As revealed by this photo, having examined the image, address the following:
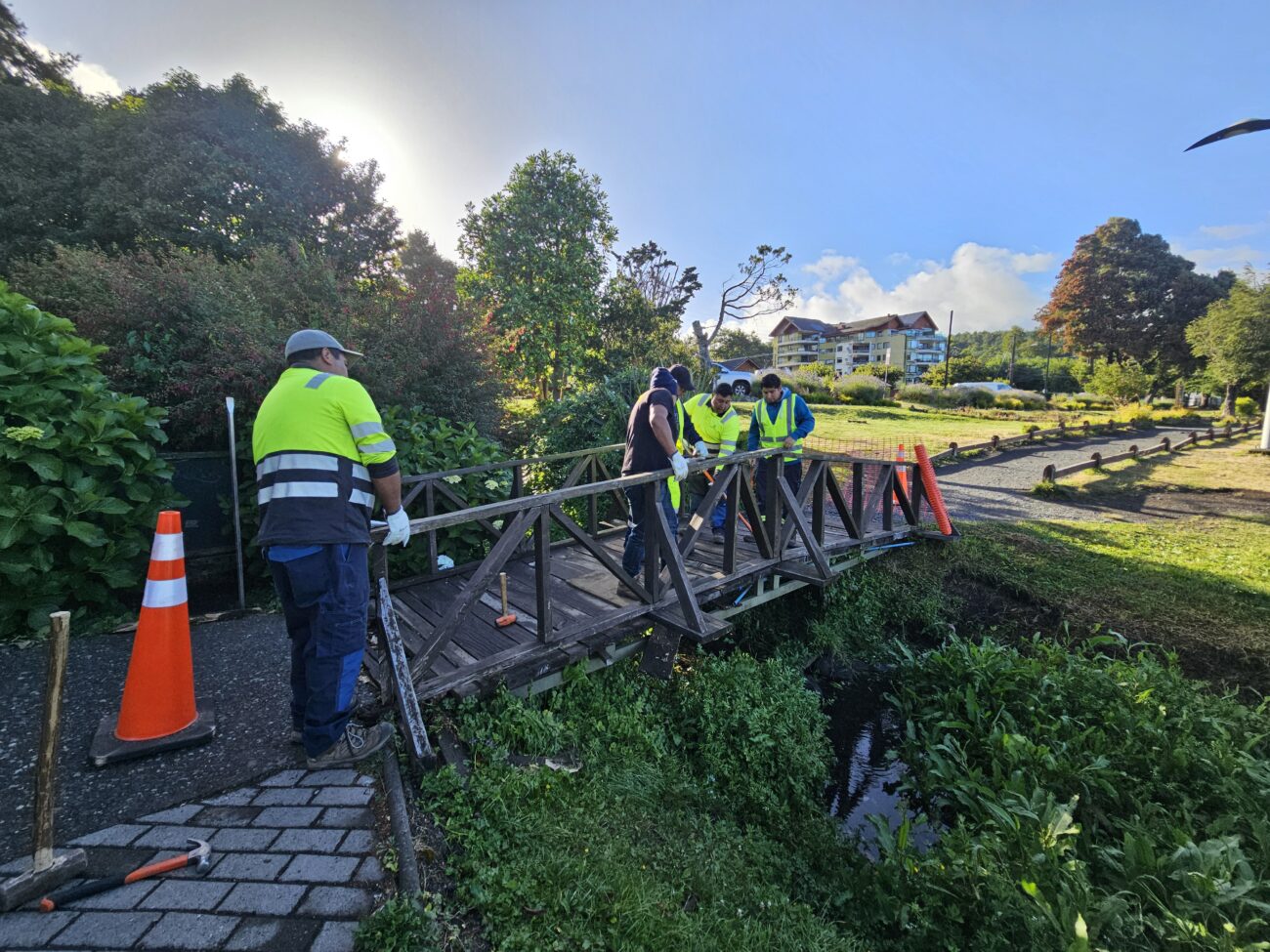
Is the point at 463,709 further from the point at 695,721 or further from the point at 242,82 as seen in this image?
the point at 242,82

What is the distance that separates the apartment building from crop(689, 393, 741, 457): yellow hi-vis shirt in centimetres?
6478

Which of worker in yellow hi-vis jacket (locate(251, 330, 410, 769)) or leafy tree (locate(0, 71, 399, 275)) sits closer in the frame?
worker in yellow hi-vis jacket (locate(251, 330, 410, 769))

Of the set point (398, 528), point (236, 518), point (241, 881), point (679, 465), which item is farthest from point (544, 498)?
point (236, 518)

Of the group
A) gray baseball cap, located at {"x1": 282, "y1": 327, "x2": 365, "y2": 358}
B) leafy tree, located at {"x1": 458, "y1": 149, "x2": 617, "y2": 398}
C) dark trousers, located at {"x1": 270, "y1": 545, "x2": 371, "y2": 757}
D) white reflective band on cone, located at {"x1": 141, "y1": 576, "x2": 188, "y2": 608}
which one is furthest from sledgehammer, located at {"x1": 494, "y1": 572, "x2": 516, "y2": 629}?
leafy tree, located at {"x1": 458, "y1": 149, "x2": 617, "y2": 398}

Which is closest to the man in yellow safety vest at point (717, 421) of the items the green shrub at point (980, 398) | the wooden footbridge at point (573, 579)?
the wooden footbridge at point (573, 579)

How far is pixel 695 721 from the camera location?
12.6 feet

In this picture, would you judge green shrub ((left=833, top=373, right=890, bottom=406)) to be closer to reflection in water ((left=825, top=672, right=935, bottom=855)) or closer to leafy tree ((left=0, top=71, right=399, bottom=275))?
leafy tree ((left=0, top=71, right=399, bottom=275))

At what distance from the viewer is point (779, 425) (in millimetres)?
5641

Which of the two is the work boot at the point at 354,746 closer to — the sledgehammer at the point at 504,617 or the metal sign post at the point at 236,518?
the sledgehammer at the point at 504,617

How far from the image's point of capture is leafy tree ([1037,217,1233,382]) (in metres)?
33.3

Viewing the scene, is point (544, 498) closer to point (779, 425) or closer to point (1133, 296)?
point (779, 425)

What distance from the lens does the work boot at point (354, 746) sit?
242cm

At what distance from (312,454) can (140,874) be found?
1471 millimetres

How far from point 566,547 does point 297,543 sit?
11.4 ft
